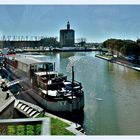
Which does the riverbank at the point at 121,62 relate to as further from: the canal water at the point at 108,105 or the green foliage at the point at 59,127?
the green foliage at the point at 59,127

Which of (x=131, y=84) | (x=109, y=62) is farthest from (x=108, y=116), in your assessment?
(x=109, y=62)

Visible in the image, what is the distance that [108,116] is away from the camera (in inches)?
144

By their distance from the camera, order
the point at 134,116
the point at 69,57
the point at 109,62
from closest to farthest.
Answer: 1. the point at 134,116
2. the point at 69,57
3. the point at 109,62

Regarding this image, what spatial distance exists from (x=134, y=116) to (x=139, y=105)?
673 millimetres

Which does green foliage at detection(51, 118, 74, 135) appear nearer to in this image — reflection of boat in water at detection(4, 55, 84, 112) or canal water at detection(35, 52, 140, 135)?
canal water at detection(35, 52, 140, 135)

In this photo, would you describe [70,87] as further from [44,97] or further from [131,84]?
[131,84]

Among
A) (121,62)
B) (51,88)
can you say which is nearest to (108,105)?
(51,88)

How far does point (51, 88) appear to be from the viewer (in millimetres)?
4070

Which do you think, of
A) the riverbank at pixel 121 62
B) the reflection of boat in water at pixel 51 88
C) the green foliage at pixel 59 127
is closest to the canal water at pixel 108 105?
the reflection of boat in water at pixel 51 88

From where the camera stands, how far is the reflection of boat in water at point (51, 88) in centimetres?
371

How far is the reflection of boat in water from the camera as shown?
146 inches

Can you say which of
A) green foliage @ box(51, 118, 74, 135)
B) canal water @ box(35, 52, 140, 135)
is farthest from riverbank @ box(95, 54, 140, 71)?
green foliage @ box(51, 118, 74, 135)

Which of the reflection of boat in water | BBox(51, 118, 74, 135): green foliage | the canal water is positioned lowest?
the canal water

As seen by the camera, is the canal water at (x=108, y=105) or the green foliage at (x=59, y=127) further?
the canal water at (x=108, y=105)
